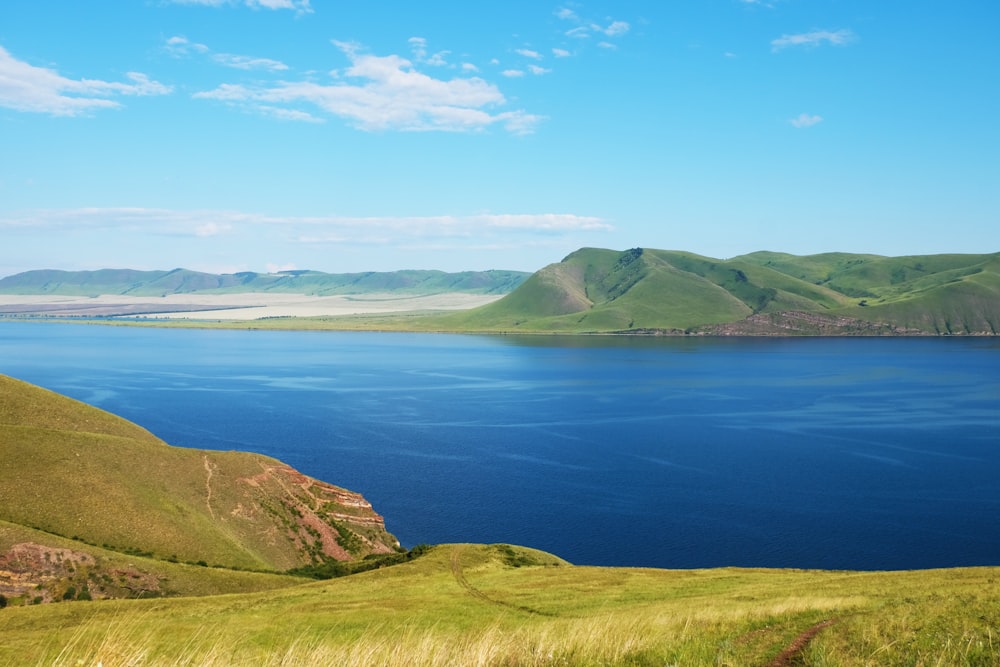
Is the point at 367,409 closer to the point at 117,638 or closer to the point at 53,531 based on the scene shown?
the point at 53,531

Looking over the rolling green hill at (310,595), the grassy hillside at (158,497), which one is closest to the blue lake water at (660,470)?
the grassy hillside at (158,497)

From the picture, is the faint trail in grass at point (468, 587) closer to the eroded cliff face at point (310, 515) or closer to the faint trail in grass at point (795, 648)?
the faint trail in grass at point (795, 648)

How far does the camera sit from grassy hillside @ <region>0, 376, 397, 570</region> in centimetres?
6900

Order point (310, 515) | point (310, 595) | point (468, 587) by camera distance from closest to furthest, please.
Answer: point (310, 595)
point (468, 587)
point (310, 515)

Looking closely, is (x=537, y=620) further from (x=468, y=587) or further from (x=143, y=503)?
(x=143, y=503)

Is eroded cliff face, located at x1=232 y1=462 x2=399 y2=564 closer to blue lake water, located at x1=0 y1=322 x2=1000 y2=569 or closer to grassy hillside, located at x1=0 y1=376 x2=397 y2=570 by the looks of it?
grassy hillside, located at x1=0 y1=376 x2=397 y2=570

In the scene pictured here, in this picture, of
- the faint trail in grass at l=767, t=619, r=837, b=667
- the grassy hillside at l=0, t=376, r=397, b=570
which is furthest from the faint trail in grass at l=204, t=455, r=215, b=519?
the faint trail in grass at l=767, t=619, r=837, b=667

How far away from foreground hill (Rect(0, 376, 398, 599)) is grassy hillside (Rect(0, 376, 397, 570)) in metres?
0.15

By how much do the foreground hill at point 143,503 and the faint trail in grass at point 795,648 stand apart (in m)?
54.7

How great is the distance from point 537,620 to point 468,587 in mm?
14131

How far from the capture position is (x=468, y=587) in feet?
170

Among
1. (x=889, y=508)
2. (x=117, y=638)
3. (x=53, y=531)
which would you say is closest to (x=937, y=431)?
(x=889, y=508)

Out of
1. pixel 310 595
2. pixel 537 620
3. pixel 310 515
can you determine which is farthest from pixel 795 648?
pixel 310 515

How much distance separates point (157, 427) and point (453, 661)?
164111 mm
